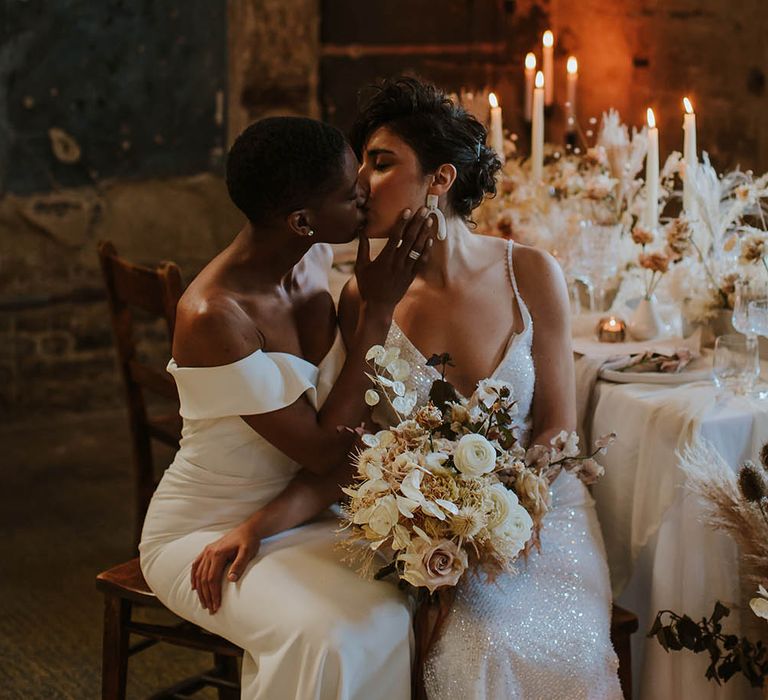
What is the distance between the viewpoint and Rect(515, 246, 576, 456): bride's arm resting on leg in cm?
240

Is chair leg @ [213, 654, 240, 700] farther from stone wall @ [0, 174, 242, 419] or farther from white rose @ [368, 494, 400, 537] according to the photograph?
stone wall @ [0, 174, 242, 419]

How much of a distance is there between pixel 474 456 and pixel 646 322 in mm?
1131

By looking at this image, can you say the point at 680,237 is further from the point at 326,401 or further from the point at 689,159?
the point at 326,401

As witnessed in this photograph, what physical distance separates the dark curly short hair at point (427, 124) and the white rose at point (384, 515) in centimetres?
84

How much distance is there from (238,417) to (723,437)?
37.8 inches

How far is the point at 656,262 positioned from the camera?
110 inches

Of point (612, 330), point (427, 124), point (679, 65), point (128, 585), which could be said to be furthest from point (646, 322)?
point (679, 65)

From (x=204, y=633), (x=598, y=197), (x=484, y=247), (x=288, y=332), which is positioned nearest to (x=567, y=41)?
(x=598, y=197)

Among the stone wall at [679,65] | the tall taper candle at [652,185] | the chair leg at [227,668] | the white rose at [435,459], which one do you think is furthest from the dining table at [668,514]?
the stone wall at [679,65]

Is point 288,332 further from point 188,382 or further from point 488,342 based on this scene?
point 488,342

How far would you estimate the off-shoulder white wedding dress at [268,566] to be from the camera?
194cm

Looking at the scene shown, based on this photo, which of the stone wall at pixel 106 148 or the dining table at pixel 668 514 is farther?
the stone wall at pixel 106 148

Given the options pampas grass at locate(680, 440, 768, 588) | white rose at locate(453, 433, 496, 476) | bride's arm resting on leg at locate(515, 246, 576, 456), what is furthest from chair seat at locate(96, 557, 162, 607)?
pampas grass at locate(680, 440, 768, 588)

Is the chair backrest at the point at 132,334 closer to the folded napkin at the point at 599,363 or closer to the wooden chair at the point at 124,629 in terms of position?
the wooden chair at the point at 124,629
